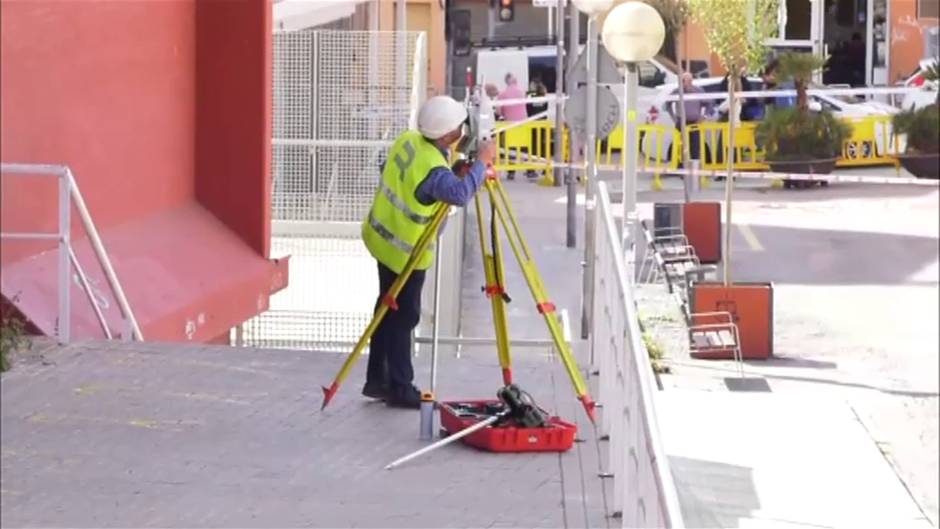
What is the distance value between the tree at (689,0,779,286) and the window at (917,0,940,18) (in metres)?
1.62

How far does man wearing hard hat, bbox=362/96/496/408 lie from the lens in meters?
6.69

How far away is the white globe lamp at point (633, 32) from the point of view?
11828mm

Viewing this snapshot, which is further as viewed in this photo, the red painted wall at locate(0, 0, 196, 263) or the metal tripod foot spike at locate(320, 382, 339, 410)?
the metal tripod foot spike at locate(320, 382, 339, 410)

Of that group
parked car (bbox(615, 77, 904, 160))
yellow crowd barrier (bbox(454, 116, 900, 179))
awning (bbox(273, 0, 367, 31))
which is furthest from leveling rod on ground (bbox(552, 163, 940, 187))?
awning (bbox(273, 0, 367, 31))

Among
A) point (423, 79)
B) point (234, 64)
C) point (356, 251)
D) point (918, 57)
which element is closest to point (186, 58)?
point (234, 64)

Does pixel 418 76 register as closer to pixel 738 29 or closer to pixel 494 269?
pixel 738 29

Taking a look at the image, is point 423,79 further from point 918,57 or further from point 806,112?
point 918,57

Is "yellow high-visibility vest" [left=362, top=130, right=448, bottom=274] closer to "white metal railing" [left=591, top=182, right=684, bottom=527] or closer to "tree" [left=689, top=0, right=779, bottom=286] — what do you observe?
Answer: "white metal railing" [left=591, top=182, right=684, bottom=527]

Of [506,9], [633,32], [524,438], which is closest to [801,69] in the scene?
[524,438]

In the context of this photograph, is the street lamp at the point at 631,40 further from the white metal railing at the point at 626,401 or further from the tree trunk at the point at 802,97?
the white metal railing at the point at 626,401

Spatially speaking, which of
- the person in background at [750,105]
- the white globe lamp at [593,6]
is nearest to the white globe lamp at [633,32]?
the white globe lamp at [593,6]

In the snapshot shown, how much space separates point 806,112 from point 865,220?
2.25 ft

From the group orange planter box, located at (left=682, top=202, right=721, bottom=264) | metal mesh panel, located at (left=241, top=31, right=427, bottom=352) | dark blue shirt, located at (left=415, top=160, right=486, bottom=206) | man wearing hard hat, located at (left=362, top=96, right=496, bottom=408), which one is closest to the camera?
dark blue shirt, located at (left=415, top=160, right=486, bottom=206)

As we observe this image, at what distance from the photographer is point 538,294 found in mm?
7008
